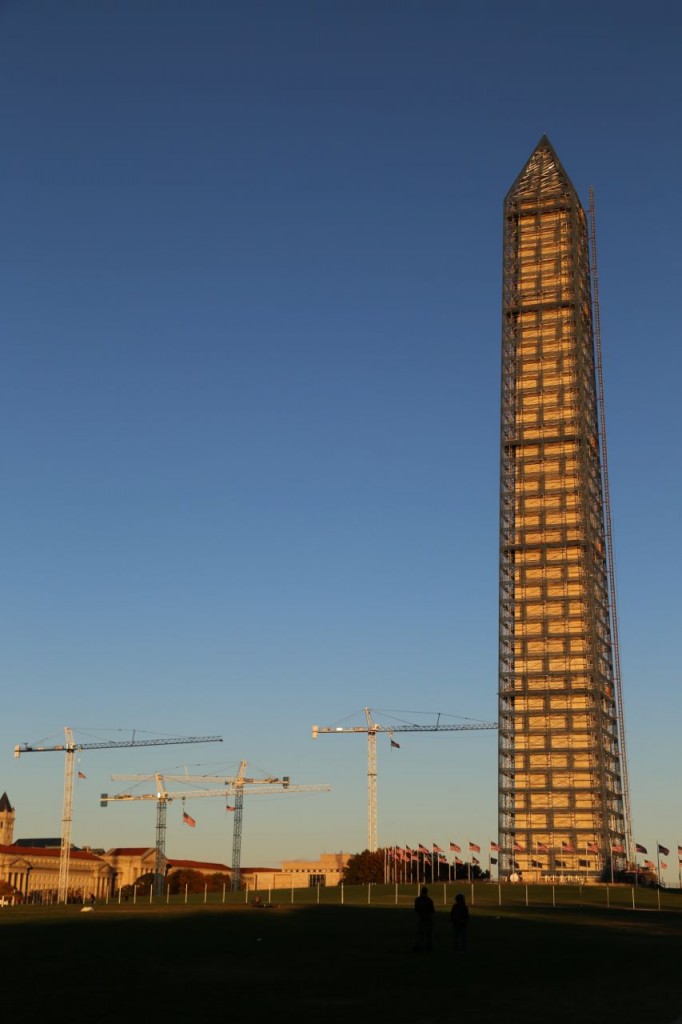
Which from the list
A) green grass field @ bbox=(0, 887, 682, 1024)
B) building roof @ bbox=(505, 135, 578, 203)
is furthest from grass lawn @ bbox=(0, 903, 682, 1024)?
building roof @ bbox=(505, 135, 578, 203)

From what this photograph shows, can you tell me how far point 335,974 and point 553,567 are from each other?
13408 cm

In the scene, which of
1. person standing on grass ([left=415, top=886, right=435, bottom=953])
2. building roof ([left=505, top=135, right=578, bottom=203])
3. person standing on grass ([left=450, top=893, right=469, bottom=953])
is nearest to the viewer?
person standing on grass ([left=415, top=886, right=435, bottom=953])

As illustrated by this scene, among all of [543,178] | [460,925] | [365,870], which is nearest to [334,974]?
[460,925]

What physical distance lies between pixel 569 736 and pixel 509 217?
262 ft

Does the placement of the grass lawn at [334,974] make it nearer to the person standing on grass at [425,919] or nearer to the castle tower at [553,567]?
the person standing on grass at [425,919]

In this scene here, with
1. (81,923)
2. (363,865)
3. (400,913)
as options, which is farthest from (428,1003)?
(363,865)

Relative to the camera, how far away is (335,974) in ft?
110

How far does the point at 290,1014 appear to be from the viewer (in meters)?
26.0

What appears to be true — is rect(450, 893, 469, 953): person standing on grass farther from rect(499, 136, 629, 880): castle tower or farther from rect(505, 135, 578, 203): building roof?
rect(505, 135, 578, 203): building roof

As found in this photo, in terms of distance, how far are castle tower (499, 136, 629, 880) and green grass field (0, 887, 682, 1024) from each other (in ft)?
332

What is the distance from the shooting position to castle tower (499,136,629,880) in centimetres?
15462

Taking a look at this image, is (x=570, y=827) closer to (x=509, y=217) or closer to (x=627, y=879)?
(x=627, y=879)

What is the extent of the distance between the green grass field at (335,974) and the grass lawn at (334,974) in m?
0.05

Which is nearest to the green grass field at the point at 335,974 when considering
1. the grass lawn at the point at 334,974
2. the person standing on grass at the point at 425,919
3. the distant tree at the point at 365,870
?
the grass lawn at the point at 334,974
